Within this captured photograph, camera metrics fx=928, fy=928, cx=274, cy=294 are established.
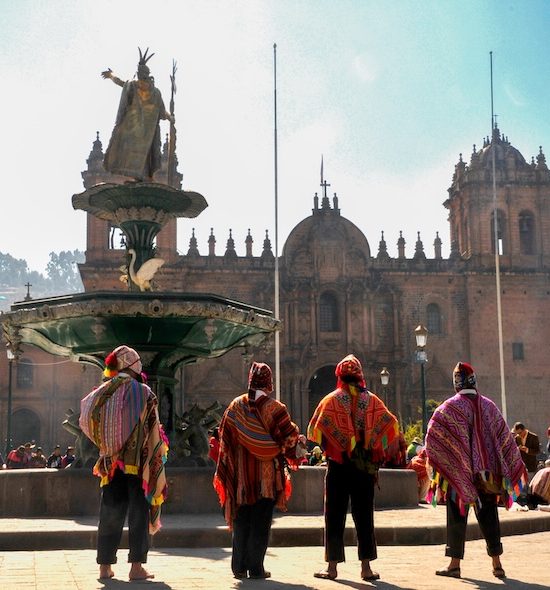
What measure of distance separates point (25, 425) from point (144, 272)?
34.0m

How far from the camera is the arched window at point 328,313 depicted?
4156 cm

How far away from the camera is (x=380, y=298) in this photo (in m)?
42.1

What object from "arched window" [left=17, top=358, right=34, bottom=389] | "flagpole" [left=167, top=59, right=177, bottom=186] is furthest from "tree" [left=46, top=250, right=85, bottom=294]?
"flagpole" [left=167, top=59, right=177, bottom=186]

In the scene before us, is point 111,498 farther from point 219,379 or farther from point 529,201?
point 529,201

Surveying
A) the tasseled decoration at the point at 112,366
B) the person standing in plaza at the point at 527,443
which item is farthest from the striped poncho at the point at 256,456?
the person standing in plaza at the point at 527,443

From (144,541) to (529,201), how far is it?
1568 inches

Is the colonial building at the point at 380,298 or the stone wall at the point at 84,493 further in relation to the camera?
the colonial building at the point at 380,298

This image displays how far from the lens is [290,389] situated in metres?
40.1

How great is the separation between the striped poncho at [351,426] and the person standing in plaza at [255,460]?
218 millimetres

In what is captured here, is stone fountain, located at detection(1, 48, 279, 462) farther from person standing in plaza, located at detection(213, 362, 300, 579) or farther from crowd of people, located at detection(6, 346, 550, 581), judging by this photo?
person standing in plaza, located at detection(213, 362, 300, 579)

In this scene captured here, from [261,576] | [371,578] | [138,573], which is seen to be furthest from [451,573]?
[138,573]

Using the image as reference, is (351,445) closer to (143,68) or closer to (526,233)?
(143,68)

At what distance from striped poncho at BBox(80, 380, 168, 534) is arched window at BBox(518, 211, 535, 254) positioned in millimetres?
39375

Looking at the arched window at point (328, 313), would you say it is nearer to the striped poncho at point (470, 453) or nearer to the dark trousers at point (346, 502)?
the striped poncho at point (470, 453)
